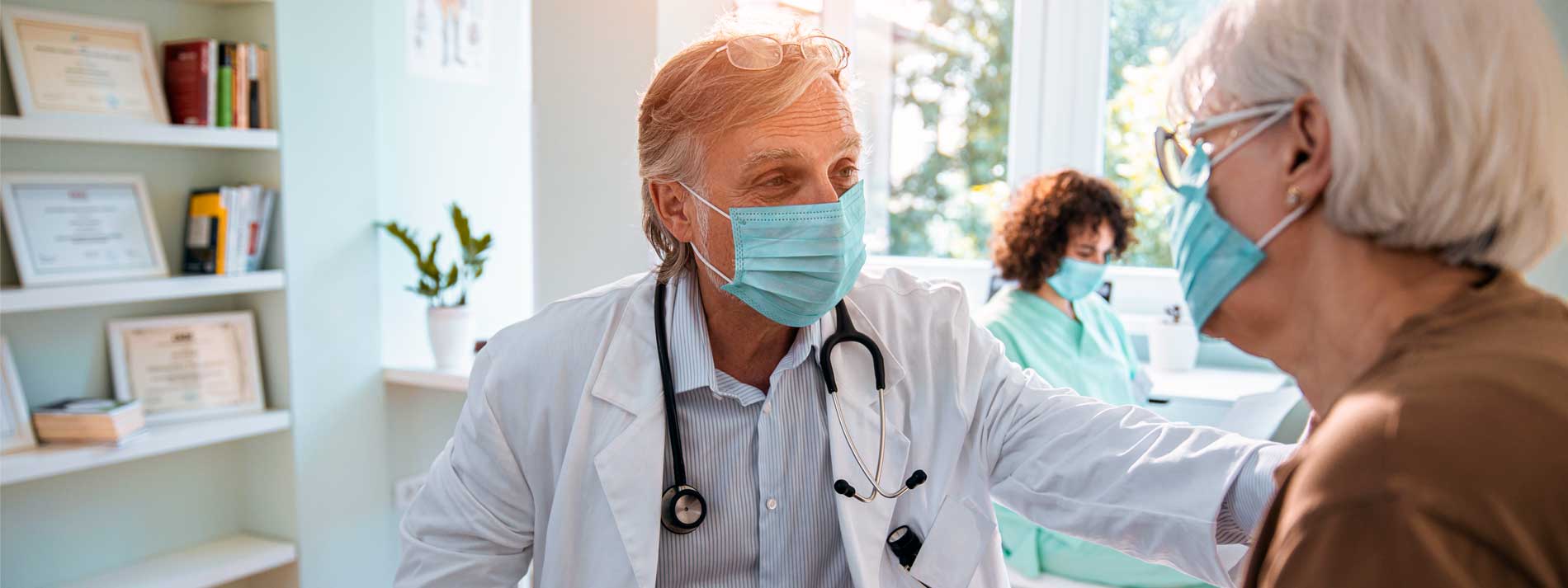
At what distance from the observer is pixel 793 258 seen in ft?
4.39

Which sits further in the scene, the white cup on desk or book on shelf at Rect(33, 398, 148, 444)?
the white cup on desk

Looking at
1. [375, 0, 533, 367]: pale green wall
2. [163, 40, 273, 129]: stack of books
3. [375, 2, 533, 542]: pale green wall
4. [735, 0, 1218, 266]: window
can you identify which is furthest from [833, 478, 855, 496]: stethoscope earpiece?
[735, 0, 1218, 266]: window

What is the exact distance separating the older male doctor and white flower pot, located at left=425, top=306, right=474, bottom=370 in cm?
154

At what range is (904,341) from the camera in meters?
1.42

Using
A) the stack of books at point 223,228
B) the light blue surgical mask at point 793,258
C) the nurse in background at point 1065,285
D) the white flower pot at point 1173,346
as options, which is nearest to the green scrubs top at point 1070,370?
the nurse in background at point 1065,285

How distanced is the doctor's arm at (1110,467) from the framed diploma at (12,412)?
209cm

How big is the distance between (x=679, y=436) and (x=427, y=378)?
1730 millimetres

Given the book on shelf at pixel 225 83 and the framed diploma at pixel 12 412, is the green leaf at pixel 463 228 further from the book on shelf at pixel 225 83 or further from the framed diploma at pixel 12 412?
the framed diploma at pixel 12 412

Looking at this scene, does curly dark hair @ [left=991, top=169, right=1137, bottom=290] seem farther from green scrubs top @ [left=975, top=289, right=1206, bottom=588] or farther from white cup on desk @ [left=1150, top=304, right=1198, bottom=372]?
white cup on desk @ [left=1150, top=304, right=1198, bottom=372]

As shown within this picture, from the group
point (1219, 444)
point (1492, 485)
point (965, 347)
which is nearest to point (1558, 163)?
point (1492, 485)

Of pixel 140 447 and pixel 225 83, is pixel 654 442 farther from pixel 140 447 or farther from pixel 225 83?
pixel 225 83

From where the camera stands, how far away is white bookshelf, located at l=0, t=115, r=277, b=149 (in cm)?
212

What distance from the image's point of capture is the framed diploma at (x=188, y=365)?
8.10ft

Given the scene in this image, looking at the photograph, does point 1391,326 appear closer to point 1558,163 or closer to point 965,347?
point 1558,163
